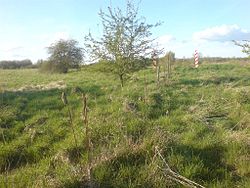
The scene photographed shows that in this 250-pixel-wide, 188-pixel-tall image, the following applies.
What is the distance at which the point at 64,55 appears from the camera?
5078cm

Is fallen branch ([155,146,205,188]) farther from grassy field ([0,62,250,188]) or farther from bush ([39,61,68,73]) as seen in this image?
bush ([39,61,68,73])

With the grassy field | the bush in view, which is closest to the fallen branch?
the grassy field

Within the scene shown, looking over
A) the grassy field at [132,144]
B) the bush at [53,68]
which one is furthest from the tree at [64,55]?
the grassy field at [132,144]

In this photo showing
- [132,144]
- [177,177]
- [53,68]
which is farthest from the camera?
[53,68]

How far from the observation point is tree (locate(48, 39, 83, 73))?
161ft

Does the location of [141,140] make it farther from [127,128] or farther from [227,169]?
[227,169]

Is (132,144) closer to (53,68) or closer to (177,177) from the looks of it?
(177,177)

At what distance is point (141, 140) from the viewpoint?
6422 mm

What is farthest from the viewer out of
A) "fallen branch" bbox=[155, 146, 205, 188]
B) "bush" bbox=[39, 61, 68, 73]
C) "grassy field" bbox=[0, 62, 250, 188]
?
"bush" bbox=[39, 61, 68, 73]

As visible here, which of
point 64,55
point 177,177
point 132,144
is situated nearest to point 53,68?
point 64,55

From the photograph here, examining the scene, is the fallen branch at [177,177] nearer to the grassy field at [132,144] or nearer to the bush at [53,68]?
the grassy field at [132,144]

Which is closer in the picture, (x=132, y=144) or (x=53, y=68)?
(x=132, y=144)

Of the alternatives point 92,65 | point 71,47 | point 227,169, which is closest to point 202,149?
point 227,169

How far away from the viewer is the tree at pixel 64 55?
4900cm
